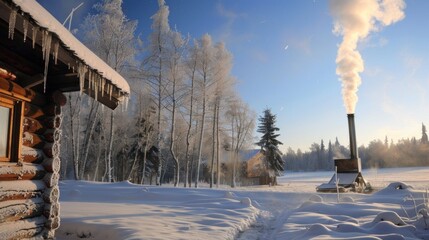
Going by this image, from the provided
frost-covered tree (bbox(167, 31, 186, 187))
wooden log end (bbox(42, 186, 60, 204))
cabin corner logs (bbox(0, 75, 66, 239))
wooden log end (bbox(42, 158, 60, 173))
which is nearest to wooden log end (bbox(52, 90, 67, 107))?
cabin corner logs (bbox(0, 75, 66, 239))

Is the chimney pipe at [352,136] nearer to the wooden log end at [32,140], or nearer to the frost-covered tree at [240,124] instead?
the frost-covered tree at [240,124]

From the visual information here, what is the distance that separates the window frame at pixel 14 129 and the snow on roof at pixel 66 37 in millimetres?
1237

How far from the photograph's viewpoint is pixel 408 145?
266 ft

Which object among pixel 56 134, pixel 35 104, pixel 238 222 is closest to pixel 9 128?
pixel 35 104

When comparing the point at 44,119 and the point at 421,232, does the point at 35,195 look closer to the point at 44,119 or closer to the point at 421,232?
the point at 44,119

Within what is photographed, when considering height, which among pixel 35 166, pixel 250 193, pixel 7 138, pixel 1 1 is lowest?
pixel 250 193

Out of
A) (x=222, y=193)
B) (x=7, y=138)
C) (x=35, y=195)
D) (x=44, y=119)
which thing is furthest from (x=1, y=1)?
(x=222, y=193)

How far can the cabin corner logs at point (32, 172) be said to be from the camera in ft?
14.3

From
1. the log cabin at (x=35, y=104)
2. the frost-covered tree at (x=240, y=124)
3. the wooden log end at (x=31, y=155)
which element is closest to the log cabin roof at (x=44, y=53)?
the log cabin at (x=35, y=104)

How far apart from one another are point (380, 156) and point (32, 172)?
87466 mm

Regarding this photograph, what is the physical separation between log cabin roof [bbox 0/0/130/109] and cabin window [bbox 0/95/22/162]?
0.38 metres

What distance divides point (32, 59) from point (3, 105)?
88cm

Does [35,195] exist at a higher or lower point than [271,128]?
lower

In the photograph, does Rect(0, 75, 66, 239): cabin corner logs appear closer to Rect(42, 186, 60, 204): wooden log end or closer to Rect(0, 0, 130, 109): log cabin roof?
Rect(42, 186, 60, 204): wooden log end
